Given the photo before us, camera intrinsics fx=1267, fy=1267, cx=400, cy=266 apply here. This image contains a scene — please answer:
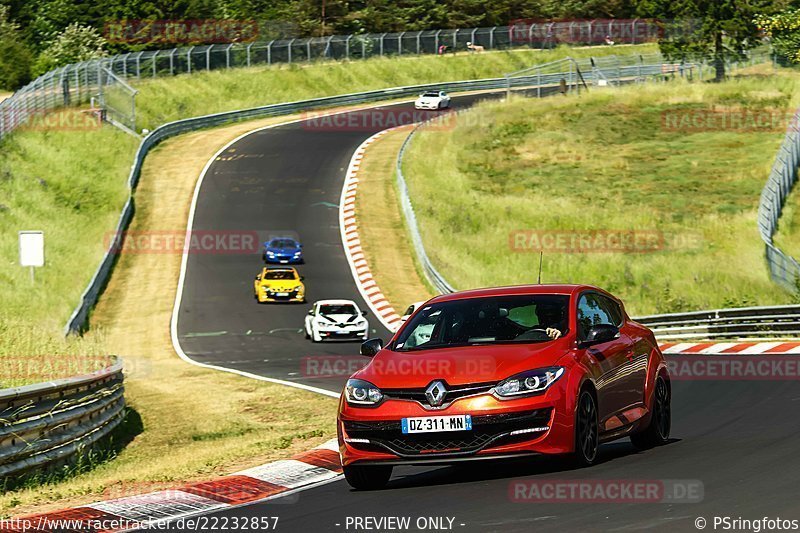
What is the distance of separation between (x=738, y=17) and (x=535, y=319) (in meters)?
70.2

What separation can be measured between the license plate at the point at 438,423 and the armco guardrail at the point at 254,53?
4756cm

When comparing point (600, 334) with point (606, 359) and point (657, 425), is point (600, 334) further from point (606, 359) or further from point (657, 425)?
point (657, 425)

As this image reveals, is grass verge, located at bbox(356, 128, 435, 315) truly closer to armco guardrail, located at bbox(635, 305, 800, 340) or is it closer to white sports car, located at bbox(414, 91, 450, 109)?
armco guardrail, located at bbox(635, 305, 800, 340)

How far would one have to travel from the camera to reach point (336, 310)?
32.7 metres

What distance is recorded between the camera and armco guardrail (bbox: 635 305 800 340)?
94.1 feet

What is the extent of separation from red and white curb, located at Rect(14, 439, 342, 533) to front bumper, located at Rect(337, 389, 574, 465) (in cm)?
117

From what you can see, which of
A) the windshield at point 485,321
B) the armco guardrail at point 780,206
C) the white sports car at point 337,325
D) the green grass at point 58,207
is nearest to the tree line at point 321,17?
the armco guardrail at point 780,206

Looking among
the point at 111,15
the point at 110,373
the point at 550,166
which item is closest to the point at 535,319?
the point at 110,373

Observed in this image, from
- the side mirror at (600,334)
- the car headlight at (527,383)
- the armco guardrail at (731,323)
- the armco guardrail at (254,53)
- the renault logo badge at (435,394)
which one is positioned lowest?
the armco guardrail at (731,323)

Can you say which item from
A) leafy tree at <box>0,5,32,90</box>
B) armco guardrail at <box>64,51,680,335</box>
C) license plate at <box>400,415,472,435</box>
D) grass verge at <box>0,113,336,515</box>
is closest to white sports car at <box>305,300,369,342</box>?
grass verge at <box>0,113,336,515</box>

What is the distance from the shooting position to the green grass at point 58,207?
123 ft

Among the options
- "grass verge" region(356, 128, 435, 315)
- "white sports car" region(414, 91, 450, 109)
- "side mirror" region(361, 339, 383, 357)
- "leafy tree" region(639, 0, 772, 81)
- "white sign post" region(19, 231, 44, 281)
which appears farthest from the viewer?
"white sports car" region(414, 91, 450, 109)

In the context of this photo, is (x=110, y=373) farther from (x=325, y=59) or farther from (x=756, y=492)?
(x=325, y=59)

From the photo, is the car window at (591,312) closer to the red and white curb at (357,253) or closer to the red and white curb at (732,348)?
the red and white curb at (732,348)
